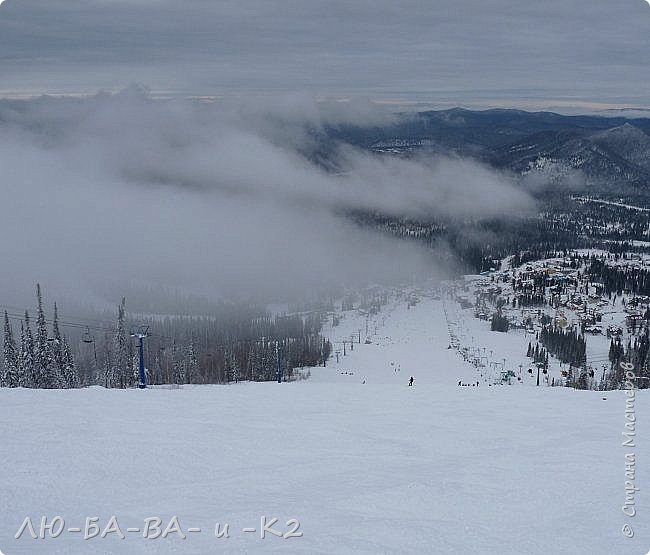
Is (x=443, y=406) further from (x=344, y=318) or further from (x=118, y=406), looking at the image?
(x=344, y=318)

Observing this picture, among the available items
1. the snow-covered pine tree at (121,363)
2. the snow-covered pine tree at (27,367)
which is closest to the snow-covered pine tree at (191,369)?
the snow-covered pine tree at (121,363)

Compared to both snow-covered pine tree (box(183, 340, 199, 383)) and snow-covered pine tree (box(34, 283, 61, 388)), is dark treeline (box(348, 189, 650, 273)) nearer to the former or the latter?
snow-covered pine tree (box(183, 340, 199, 383))

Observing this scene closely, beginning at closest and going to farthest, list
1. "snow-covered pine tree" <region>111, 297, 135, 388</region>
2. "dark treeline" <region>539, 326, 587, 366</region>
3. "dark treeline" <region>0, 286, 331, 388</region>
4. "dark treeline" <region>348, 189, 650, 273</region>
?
"dark treeline" <region>0, 286, 331, 388</region>
"snow-covered pine tree" <region>111, 297, 135, 388</region>
"dark treeline" <region>539, 326, 587, 366</region>
"dark treeline" <region>348, 189, 650, 273</region>

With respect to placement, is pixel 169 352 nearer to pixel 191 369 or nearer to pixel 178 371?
pixel 191 369

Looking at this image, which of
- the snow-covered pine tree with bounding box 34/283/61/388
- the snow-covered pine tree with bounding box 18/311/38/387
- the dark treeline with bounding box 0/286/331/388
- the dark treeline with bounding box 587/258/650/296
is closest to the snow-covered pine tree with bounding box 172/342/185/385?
the dark treeline with bounding box 0/286/331/388

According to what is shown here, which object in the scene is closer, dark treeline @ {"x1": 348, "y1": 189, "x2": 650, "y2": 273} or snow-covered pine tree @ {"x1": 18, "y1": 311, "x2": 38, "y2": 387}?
snow-covered pine tree @ {"x1": 18, "y1": 311, "x2": 38, "y2": 387}

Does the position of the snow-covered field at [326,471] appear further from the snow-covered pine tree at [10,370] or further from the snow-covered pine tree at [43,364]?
the snow-covered pine tree at [43,364]

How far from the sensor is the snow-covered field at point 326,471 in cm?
428

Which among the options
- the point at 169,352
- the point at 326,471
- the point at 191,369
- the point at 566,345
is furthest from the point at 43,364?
the point at 566,345

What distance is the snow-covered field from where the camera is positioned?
428 cm

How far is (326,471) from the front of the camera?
564 centimetres

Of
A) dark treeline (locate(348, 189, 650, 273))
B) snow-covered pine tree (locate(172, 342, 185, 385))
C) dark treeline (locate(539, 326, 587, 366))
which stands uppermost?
dark treeline (locate(348, 189, 650, 273))

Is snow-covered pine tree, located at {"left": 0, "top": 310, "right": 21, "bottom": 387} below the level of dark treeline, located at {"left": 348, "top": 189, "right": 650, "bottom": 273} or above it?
below

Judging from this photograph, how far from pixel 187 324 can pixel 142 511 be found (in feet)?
288
